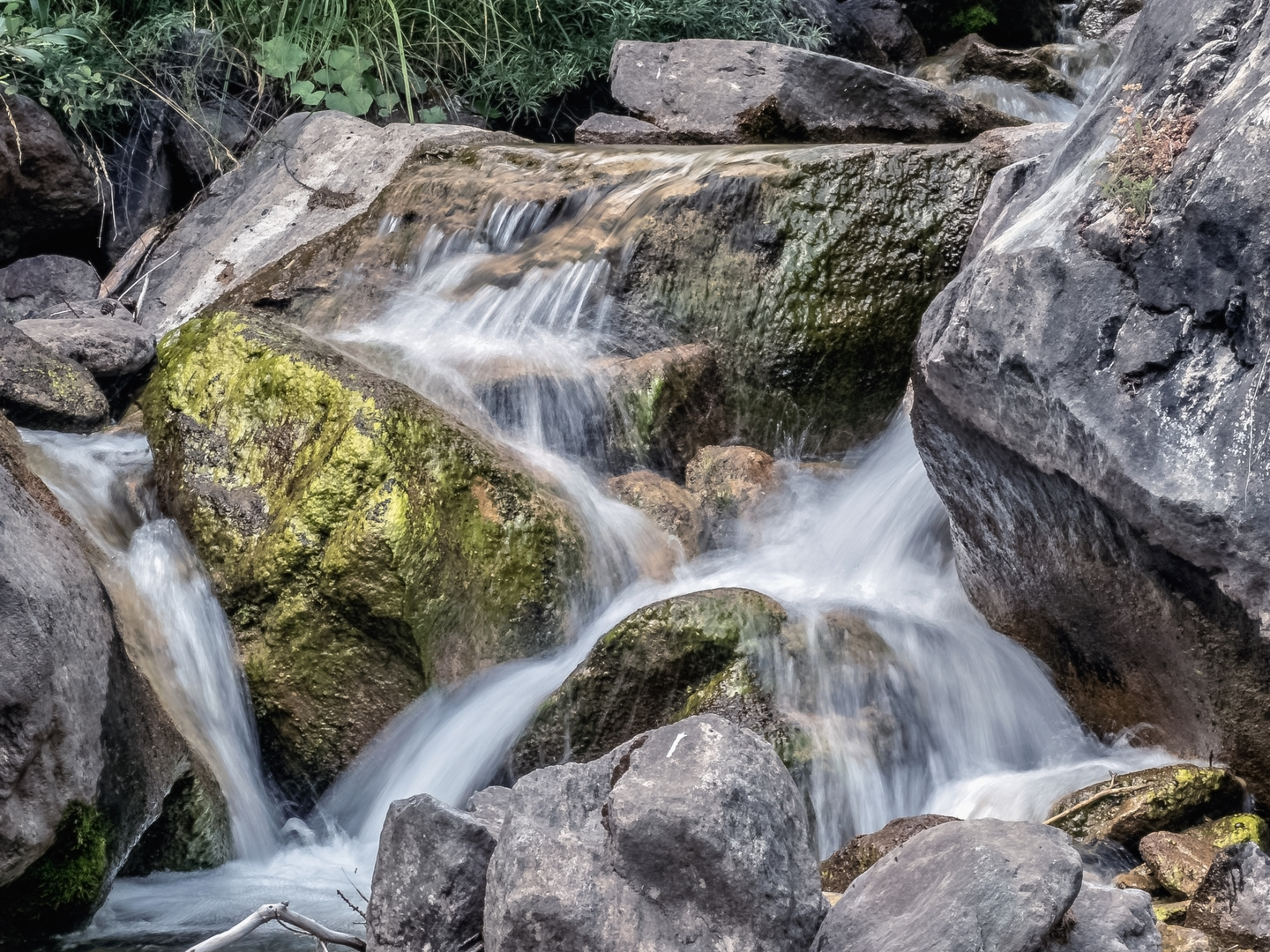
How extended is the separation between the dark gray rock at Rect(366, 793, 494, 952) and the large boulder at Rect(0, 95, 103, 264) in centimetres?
646

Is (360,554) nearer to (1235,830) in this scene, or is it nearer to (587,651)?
(587,651)

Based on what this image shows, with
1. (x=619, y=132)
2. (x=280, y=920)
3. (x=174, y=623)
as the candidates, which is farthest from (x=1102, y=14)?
(x=280, y=920)

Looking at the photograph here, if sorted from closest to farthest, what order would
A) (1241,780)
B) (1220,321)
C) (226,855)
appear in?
(1220,321)
(1241,780)
(226,855)

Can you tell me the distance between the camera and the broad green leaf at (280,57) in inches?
305

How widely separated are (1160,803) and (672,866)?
1.75 m

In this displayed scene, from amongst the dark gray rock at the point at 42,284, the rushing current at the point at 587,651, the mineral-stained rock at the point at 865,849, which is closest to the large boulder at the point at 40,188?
the dark gray rock at the point at 42,284

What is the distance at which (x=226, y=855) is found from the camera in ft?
12.2

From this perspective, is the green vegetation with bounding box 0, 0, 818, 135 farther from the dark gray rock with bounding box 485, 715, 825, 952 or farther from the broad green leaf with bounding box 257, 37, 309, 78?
the dark gray rock with bounding box 485, 715, 825, 952

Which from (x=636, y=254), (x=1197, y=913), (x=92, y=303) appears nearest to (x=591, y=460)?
(x=636, y=254)

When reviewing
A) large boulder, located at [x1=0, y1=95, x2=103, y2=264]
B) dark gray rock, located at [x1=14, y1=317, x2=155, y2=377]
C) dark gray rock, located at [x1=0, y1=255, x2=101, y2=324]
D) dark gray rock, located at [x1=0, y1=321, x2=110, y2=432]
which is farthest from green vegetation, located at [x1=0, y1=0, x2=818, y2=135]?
dark gray rock, located at [x1=0, y1=321, x2=110, y2=432]

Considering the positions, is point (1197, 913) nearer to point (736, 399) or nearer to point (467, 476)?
point (467, 476)

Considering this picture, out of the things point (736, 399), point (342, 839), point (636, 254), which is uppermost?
point (636, 254)

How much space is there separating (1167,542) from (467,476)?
7.65 feet

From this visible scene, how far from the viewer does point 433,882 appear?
6.89 ft
